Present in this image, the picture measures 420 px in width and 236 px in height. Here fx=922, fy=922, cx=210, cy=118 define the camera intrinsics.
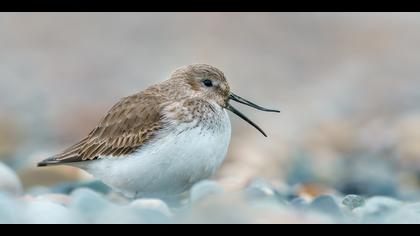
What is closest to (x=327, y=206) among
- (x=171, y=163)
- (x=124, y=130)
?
(x=171, y=163)

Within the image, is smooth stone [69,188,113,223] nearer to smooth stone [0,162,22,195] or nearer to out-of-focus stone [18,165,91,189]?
smooth stone [0,162,22,195]

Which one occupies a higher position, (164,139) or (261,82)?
(261,82)

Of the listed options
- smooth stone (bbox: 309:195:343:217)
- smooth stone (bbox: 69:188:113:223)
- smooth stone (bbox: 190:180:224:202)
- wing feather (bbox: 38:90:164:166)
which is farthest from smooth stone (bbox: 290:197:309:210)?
smooth stone (bbox: 69:188:113:223)

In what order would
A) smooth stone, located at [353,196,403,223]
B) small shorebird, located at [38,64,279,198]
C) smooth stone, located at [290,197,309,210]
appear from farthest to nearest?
small shorebird, located at [38,64,279,198], smooth stone, located at [290,197,309,210], smooth stone, located at [353,196,403,223]

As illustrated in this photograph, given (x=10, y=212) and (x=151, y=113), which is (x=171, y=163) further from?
(x=10, y=212)

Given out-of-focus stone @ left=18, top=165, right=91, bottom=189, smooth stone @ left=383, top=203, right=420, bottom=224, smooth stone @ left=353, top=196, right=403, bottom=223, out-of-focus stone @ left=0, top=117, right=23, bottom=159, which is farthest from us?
out-of-focus stone @ left=0, top=117, right=23, bottom=159

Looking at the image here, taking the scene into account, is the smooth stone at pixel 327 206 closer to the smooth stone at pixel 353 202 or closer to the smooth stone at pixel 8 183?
the smooth stone at pixel 353 202
